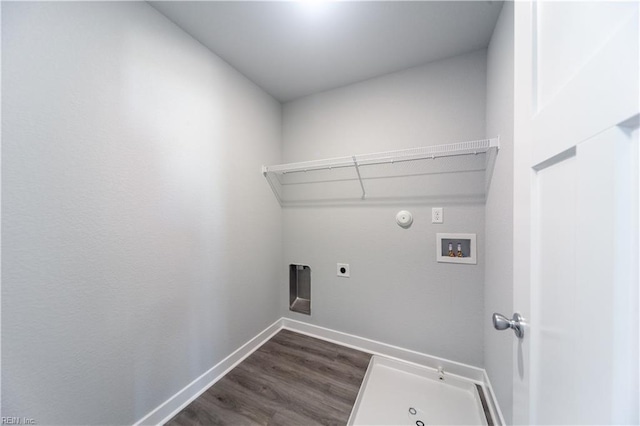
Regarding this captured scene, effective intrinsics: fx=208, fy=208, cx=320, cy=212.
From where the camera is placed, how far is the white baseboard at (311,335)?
126 centimetres

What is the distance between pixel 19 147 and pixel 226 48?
1298 mm

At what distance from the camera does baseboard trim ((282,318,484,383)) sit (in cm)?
155

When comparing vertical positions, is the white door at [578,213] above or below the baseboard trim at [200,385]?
above

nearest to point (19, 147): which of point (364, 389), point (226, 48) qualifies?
point (226, 48)

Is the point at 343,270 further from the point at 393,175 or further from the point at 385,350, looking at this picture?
the point at 393,175

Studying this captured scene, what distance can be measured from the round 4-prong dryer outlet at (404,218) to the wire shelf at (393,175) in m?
0.14

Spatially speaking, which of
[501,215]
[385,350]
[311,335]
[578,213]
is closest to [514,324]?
[578,213]

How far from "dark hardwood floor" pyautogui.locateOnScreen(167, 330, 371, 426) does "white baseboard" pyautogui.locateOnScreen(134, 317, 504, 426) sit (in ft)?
0.15

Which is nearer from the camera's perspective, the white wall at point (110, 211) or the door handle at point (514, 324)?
the door handle at point (514, 324)

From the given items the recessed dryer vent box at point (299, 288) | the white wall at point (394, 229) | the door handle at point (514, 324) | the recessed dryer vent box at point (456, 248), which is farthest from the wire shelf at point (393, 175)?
the door handle at point (514, 324)

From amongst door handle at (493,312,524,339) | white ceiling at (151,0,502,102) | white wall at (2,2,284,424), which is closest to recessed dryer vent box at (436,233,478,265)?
door handle at (493,312,524,339)

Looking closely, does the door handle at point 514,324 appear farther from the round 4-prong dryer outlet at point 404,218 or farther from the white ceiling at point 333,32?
the white ceiling at point 333,32

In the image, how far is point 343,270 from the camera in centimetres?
198

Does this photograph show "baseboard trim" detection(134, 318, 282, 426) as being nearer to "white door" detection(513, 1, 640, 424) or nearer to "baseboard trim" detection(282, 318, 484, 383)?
"baseboard trim" detection(282, 318, 484, 383)
